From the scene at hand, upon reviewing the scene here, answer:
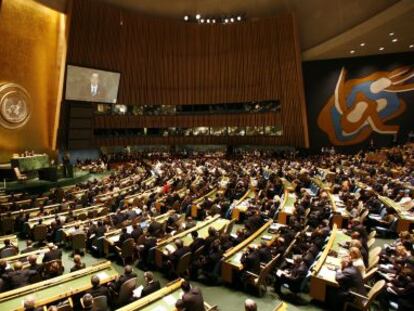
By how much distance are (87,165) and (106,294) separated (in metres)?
19.3

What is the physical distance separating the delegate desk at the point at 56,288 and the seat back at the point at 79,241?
264 cm

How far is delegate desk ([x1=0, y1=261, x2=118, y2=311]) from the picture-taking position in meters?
4.99

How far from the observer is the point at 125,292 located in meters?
5.48

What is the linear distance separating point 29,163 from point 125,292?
574 inches

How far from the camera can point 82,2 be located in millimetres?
22484

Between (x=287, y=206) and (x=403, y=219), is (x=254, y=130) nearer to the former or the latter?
(x=287, y=206)

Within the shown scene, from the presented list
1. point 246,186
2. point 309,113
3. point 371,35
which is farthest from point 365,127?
point 246,186

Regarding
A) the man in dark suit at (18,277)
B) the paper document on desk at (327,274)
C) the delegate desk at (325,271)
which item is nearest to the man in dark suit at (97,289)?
the man in dark suit at (18,277)

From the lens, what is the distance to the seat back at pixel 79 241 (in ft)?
28.0

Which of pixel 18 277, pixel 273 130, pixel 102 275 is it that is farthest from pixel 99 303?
pixel 273 130

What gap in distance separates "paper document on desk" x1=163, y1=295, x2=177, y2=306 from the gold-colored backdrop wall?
60.0ft

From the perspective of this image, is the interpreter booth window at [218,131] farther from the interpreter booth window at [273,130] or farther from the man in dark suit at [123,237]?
the man in dark suit at [123,237]

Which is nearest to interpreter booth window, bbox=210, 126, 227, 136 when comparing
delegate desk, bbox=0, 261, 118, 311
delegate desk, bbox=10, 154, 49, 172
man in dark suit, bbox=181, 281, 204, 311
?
delegate desk, bbox=10, 154, 49, 172

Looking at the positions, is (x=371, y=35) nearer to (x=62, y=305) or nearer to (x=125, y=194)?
(x=125, y=194)
